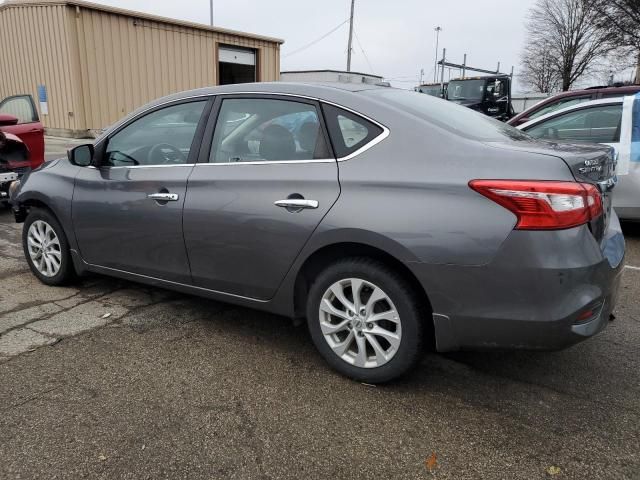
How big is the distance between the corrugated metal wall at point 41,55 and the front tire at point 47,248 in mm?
14859

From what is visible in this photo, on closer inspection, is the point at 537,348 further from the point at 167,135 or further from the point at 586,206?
the point at 167,135

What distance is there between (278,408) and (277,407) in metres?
0.01

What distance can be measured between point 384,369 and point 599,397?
1109 millimetres

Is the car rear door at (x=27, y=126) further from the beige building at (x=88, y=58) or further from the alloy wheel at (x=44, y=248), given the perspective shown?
the beige building at (x=88, y=58)

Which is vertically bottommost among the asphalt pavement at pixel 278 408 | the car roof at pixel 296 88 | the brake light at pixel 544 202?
the asphalt pavement at pixel 278 408

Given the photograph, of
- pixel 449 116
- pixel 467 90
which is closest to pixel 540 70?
pixel 467 90

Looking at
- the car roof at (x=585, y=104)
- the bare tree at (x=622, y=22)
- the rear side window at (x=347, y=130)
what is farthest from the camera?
the bare tree at (x=622, y=22)

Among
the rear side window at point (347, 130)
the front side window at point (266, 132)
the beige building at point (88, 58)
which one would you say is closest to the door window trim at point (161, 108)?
the front side window at point (266, 132)

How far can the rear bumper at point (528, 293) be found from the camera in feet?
7.42

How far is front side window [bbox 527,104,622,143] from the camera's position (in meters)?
5.80

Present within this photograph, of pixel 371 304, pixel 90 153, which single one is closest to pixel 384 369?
pixel 371 304

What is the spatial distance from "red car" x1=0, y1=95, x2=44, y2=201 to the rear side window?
18.5ft

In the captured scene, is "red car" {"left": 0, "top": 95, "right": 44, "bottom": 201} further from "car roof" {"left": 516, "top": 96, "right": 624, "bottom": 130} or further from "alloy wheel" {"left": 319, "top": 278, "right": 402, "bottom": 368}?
"car roof" {"left": 516, "top": 96, "right": 624, "bottom": 130}

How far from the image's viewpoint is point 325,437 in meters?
2.38
